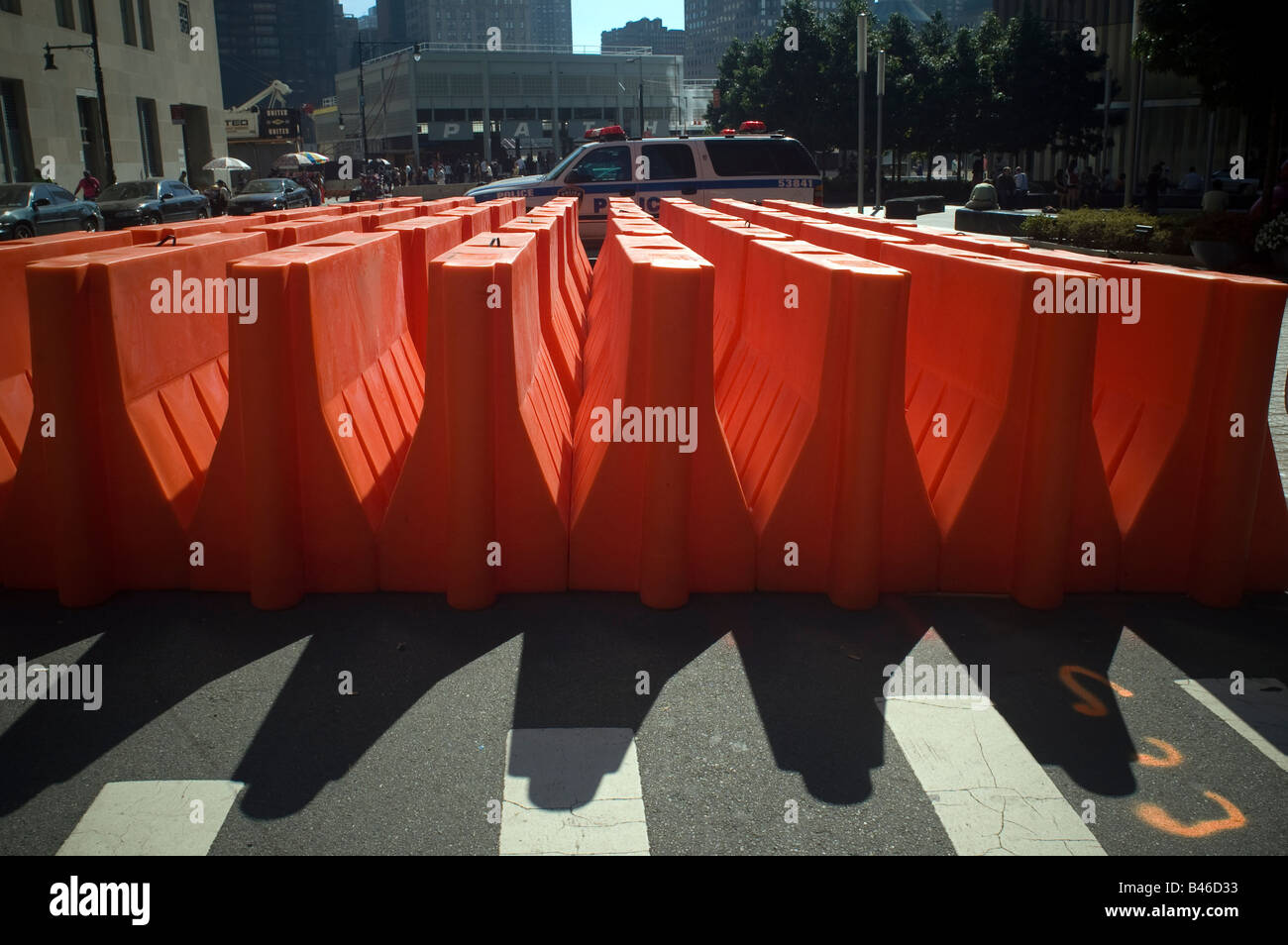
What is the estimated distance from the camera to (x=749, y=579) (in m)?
4.98

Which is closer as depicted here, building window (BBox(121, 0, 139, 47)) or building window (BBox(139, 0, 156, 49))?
building window (BBox(121, 0, 139, 47))

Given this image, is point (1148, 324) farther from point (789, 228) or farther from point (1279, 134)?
point (1279, 134)

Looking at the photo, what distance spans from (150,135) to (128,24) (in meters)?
5.03

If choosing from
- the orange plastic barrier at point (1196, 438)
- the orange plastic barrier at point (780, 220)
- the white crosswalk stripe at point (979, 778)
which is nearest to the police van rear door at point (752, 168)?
the orange plastic barrier at point (780, 220)

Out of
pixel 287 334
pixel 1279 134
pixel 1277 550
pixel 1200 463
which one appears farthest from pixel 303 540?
pixel 1279 134

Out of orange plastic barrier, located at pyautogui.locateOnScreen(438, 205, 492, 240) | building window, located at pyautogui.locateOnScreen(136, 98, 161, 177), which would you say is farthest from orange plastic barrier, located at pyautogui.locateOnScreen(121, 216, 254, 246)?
building window, located at pyautogui.locateOnScreen(136, 98, 161, 177)

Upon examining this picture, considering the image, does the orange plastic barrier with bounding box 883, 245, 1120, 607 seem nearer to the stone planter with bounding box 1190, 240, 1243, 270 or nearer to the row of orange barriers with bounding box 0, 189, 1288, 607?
the row of orange barriers with bounding box 0, 189, 1288, 607

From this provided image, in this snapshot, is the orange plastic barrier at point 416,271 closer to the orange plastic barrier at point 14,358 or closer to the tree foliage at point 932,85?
the orange plastic barrier at point 14,358

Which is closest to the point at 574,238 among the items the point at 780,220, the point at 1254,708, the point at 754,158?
the point at 780,220

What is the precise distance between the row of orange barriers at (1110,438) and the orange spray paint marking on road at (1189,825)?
159 cm

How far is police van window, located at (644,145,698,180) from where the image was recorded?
21.0 metres

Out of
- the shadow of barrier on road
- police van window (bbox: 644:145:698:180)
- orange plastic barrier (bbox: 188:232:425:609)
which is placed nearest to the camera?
the shadow of barrier on road

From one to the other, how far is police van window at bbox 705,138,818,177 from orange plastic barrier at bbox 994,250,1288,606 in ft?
55.4

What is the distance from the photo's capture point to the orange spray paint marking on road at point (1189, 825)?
10.5 ft
